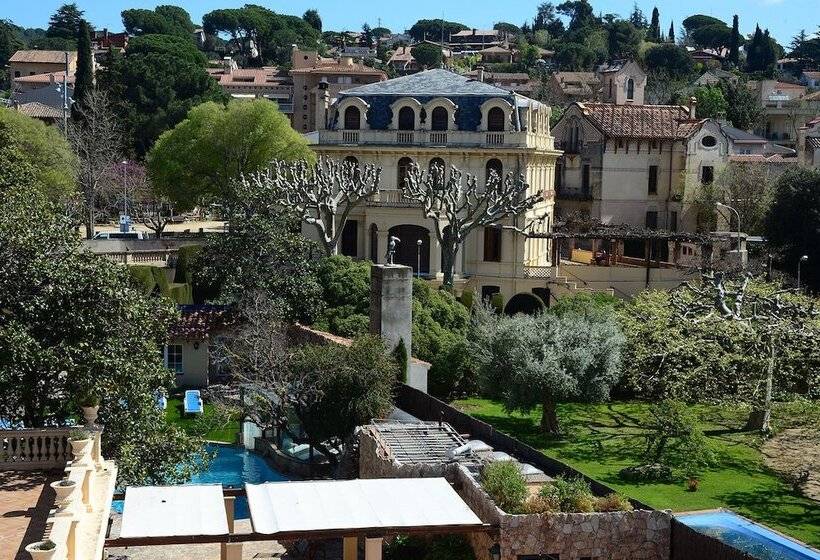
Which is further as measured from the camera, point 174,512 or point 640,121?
point 640,121

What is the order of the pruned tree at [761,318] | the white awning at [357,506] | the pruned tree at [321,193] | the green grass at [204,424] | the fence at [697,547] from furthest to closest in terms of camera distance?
the pruned tree at [321,193], the green grass at [204,424], the pruned tree at [761,318], the fence at [697,547], the white awning at [357,506]

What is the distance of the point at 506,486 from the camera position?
22.8 meters

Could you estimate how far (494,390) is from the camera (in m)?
35.6

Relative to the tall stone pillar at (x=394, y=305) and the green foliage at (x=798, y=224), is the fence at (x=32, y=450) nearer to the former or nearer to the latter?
the tall stone pillar at (x=394, y=305)

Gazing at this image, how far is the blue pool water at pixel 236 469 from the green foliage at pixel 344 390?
238cm

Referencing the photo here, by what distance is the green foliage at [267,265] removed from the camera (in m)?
44.5

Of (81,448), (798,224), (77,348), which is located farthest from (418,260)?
(81,448)

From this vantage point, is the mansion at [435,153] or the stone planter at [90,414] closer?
the stone planter at [90,414]

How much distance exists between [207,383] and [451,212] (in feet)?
39.4

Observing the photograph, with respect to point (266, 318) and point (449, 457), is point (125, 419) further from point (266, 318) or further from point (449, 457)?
point (266, 318)

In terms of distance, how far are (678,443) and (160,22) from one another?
521 feet

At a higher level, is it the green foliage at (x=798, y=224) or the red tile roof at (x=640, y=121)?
the red tile roof at (x=640, y=121)

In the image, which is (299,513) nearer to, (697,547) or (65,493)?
(65,493)

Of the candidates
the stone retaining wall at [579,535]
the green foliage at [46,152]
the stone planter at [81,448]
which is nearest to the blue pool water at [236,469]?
the stone planter at [81,448]
